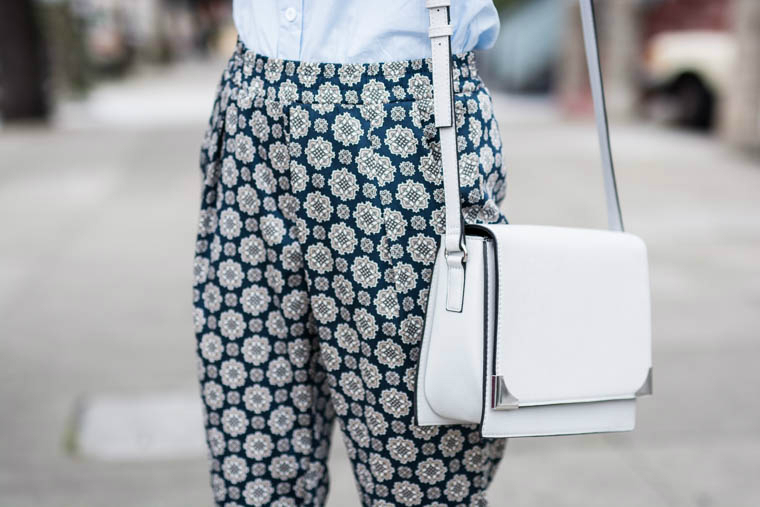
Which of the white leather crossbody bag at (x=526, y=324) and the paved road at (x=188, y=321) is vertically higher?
the white leather crossbody bag at (x=526, y=324)

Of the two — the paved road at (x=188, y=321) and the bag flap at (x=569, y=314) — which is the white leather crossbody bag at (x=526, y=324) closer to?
the bag flap at (x=569, y=314)

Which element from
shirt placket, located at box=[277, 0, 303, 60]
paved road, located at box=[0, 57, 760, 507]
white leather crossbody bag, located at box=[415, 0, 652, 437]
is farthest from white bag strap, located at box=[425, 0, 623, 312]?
paved road, located at box=[0, 57, 760, 507]

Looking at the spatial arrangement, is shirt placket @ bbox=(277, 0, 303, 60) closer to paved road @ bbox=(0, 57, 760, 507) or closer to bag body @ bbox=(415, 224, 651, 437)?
bag body @ bbox=(415, 224, 651, 437)

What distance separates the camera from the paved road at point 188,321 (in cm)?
275

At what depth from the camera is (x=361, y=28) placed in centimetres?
142

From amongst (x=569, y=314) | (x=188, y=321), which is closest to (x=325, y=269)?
(x=569, y=314)

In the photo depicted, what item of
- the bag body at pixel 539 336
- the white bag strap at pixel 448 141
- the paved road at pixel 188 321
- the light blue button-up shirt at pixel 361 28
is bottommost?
the paved road at pixel 188 321

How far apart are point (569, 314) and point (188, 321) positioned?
3.03 meters

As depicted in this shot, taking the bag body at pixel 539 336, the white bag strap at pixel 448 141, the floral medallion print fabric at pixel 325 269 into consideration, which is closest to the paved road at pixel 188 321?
the floral medallion print fabric at pixel 325 269

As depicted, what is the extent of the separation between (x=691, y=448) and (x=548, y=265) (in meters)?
1.77

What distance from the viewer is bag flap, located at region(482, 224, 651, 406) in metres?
1.39

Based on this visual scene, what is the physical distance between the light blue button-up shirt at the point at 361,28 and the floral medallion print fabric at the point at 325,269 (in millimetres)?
22

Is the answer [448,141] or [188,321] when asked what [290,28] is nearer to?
[448,141]

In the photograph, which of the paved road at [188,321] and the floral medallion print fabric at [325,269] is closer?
the floral medallion print fabric at [325,269]
